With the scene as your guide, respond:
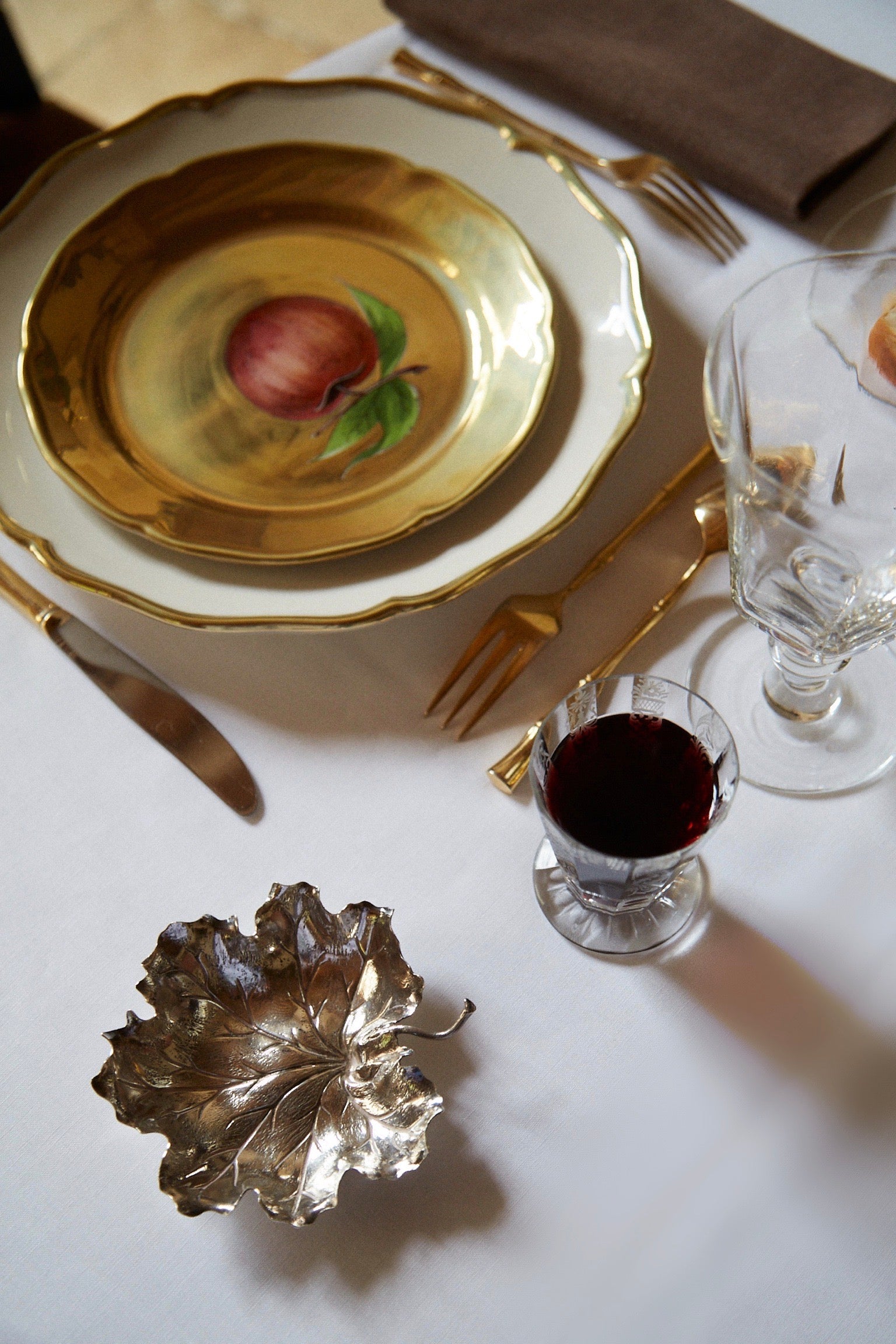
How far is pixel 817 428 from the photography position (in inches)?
20.1

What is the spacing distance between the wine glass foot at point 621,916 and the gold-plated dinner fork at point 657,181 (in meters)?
0.41

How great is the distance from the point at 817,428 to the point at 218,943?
14.1 inches

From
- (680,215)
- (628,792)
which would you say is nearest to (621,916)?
(628,792)

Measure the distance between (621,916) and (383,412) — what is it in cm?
29

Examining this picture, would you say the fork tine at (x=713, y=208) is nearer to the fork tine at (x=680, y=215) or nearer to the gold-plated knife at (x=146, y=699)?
the fork tine at (x=680, y=215)

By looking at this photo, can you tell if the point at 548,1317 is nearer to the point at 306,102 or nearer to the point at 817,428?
the point at 817,428

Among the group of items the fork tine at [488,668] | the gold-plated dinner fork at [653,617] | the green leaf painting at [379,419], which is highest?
the green leaf painting at [379,419]

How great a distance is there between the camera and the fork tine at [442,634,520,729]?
1.76 ft

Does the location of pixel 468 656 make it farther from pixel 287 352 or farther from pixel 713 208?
pixel 713 208

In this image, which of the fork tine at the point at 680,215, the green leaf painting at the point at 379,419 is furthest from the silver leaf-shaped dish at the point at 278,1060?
the fork tine at the point at 680,215

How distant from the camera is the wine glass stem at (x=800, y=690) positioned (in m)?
0.54

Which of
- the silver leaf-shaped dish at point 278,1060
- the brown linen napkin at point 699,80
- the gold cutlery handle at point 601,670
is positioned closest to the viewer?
the silver leaf-shaped dish at point 278,1060

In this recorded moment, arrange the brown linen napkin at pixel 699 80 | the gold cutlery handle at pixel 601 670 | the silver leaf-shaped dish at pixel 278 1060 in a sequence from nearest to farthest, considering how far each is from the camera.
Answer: the silver leaf-shaped dish at pixel 278 1060 → the gold cutlery handle at pixel 601 670 → the brown linen napkin at pixel 699 80

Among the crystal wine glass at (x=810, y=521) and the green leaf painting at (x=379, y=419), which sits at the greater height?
the green leaf painting at (x=379, y=419)
